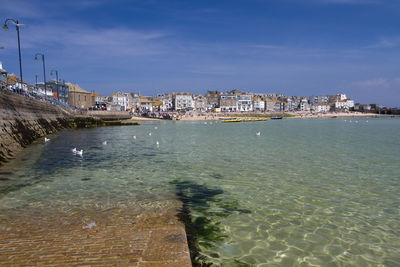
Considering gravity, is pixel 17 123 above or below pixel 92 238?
above

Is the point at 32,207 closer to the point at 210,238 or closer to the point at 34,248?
the point at 34,248

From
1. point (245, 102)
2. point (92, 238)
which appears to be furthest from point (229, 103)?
point (92, 238)

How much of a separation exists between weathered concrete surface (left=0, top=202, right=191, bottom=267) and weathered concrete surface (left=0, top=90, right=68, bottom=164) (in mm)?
11062

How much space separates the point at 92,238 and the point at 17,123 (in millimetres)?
21126

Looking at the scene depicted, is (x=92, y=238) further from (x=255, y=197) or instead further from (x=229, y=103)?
(x=229, y=103)

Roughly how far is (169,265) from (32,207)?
20.2 ft

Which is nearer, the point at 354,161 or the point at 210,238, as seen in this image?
the point at 210,238

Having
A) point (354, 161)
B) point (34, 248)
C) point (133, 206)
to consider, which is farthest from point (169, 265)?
point (354, 161)

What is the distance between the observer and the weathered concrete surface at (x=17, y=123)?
18062 mm

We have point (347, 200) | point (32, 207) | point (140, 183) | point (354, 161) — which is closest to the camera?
point (32, 207)

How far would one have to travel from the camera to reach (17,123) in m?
22.3

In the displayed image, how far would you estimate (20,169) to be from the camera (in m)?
14.1

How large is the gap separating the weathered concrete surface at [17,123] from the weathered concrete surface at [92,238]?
36.3ft

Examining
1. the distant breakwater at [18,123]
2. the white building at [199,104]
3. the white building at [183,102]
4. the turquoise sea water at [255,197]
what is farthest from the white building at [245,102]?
the turquoise sea water at [255,197]
